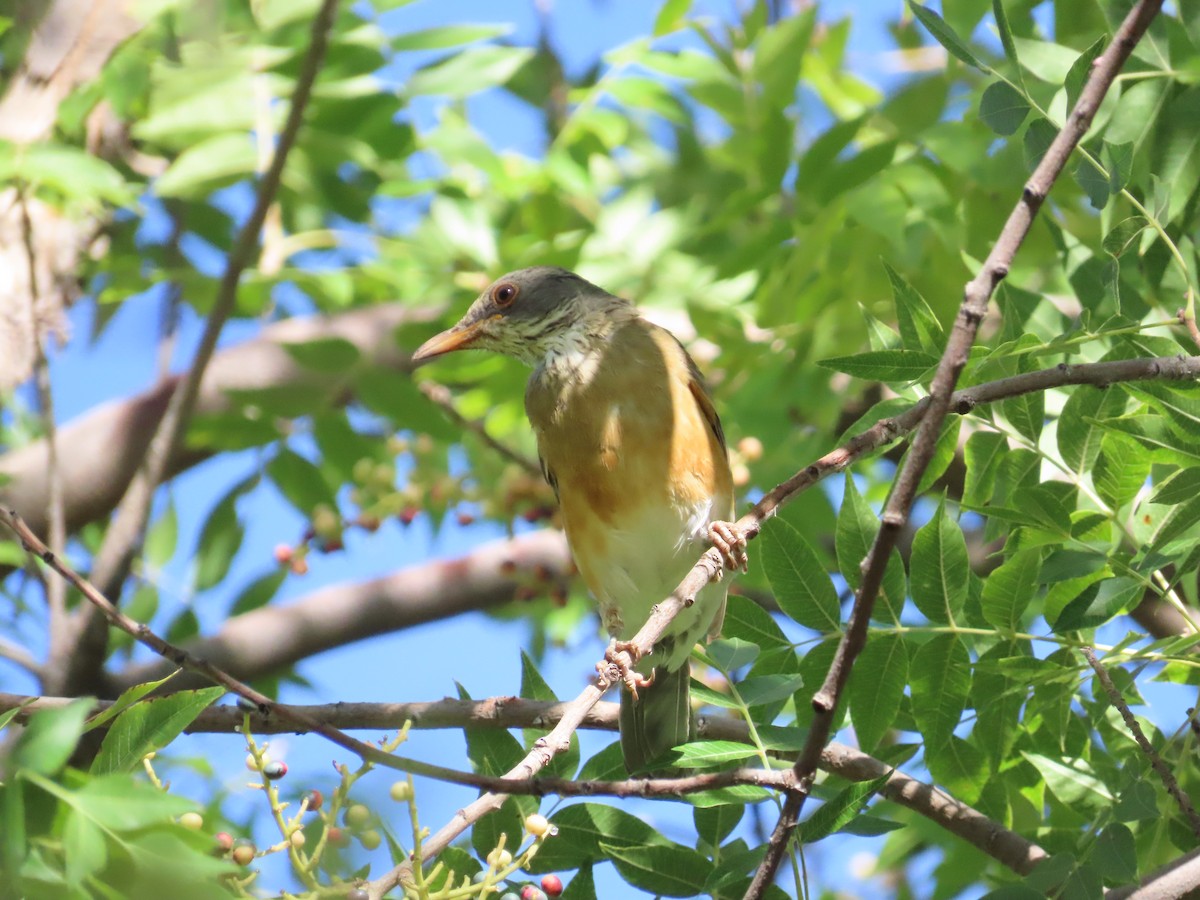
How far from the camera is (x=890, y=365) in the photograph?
321 centimetres

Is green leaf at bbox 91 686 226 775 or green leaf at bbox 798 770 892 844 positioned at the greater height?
green leaf at bbox 91 686 226 775

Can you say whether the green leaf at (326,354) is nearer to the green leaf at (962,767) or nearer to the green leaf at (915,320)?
the green leaf at (915,320)

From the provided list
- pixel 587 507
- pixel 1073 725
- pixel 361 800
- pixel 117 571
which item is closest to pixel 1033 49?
pixel 1073 725

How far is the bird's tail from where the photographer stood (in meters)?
4.41

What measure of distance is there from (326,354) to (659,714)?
6.98ft

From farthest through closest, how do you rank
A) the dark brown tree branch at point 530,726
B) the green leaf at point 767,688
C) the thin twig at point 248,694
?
the dark brown tree branch at point 530,726 → the green leaf at point 767,688 → the thin twig at point 248,694

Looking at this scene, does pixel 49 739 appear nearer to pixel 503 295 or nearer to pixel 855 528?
pixel 855 528

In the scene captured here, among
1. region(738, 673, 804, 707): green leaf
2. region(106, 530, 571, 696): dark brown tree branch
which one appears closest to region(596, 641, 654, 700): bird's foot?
region(738, 673, 804, 707): green leaf

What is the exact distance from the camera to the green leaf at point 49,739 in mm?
2053

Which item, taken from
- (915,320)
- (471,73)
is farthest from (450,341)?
(915,320)

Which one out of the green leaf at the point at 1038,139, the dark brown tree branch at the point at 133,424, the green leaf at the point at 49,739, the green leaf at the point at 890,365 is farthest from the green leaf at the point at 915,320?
the dark brown tree branch at the point at 133,424

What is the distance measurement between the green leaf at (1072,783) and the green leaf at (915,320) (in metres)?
1.13

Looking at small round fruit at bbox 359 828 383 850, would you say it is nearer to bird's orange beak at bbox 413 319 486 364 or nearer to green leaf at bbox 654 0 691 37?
bird's orange beak at bbox 413 319 486 364

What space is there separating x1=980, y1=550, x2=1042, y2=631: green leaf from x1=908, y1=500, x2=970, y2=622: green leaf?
0.21 ft
